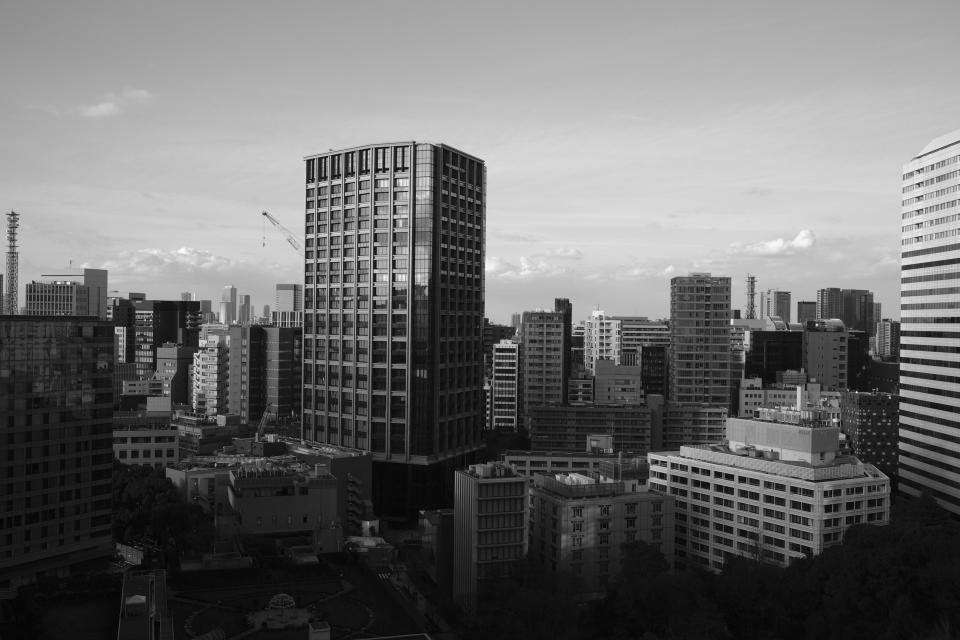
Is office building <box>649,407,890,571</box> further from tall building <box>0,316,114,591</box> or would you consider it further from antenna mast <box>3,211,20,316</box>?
antenna mast <box>3,211,20,316</box>

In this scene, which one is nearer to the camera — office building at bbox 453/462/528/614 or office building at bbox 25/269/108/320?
office building at bbox 453/462/528/614

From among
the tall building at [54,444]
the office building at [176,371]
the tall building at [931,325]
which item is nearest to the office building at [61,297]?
the office building at [176,371]

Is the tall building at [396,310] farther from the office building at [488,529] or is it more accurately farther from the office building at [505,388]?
the office building at [505,388]

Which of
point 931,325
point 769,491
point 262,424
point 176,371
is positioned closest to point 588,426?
point 262,424

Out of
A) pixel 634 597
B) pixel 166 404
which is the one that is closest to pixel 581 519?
pixel 634 597

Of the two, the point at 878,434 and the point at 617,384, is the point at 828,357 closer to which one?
the point at 617,384

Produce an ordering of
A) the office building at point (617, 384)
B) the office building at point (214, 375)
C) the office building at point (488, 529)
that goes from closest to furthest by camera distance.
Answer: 1. the office building at point (488, 529)
2. the office building at point (617, 384)
3. the office building at point (214, 375)

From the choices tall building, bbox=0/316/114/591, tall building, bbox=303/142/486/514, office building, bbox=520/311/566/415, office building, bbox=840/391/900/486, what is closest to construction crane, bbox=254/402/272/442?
tall building, bbox=303/142/486/514
